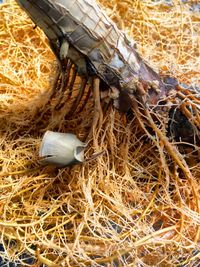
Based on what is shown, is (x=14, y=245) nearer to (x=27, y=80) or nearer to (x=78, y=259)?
(x=78, y=259)

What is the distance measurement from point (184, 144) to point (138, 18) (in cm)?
44

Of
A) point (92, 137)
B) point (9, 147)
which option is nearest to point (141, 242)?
point (92, 137)

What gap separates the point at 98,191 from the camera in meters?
1.09

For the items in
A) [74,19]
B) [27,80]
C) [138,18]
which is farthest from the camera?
[138,18]

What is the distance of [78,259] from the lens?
1012 mm

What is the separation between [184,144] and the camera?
115 centimetres

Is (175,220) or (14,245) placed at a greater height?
(175,220)

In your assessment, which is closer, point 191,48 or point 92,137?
point 92,137

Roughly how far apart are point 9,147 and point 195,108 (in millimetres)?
385

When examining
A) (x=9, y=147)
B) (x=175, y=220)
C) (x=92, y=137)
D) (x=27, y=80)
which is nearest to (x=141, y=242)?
(x=175, y=220)

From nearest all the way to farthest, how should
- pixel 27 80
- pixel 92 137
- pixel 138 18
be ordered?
pixel 92 137 → pixel 27 80 → pixel 138 18

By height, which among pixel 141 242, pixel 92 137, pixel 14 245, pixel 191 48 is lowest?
pixel 14 245

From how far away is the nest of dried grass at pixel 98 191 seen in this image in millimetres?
1036

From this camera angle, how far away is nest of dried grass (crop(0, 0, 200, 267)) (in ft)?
3.40
